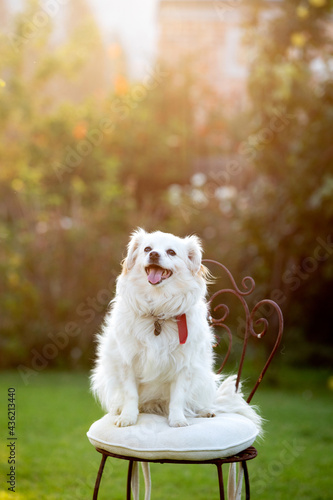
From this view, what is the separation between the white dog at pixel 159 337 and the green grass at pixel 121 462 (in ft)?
5.25

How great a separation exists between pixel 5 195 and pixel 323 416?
21.9ft

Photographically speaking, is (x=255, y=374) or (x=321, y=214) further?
(x=255, y=374)

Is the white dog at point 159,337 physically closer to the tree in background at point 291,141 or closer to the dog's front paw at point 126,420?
the dog's front paw at point 126,420

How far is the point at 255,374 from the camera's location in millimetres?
7789

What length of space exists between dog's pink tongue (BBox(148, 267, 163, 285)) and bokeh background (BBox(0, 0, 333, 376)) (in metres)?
2.64

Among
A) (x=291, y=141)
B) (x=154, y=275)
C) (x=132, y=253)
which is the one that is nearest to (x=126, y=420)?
(x=154, y=275)

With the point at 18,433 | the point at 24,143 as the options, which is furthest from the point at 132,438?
the point at 24,143

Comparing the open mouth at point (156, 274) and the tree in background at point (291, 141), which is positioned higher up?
the tree in background at point (291, 141)

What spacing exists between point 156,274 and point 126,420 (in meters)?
0.69

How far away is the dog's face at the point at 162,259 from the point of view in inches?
106

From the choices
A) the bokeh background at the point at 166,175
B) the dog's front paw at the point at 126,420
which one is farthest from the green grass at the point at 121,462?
the dog's front paw at the point at 126,420

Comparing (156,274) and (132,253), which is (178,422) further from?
(132,253)

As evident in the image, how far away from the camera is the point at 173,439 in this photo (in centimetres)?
243

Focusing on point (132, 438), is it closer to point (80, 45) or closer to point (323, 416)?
point (323, 416)
